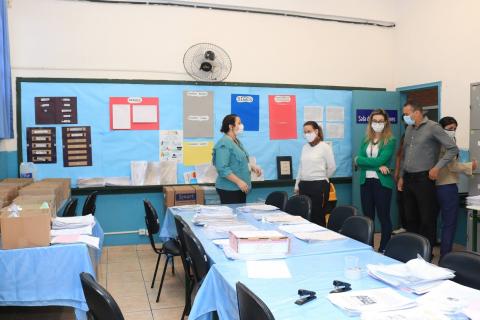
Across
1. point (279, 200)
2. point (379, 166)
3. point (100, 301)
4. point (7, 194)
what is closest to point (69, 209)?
point (7, 194)

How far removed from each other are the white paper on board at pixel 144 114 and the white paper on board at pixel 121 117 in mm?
69

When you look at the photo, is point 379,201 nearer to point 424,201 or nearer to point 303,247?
point 424,201

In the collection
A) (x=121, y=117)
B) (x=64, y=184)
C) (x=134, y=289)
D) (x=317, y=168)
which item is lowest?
(x=134, y=289)

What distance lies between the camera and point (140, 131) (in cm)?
501

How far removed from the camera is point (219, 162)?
4.01 metres

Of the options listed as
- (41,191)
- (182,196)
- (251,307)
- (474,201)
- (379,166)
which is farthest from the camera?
(182,196)

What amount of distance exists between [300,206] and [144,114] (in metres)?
2.28

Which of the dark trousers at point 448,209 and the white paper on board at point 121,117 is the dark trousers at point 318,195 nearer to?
the dark trousers at point 448,209

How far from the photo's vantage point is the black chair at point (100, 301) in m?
1.49

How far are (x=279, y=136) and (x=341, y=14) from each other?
1.90 meters

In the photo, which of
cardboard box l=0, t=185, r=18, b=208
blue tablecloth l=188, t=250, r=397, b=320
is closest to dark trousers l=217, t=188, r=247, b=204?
cardboard box l=0, t=185, r=18, b=208

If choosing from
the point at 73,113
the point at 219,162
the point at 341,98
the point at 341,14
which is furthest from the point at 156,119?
the point at 341,14

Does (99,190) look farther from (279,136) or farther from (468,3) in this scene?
(468,3)

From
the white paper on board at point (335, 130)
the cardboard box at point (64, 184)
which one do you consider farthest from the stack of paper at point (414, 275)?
the white paper on board at point (335, 130)
